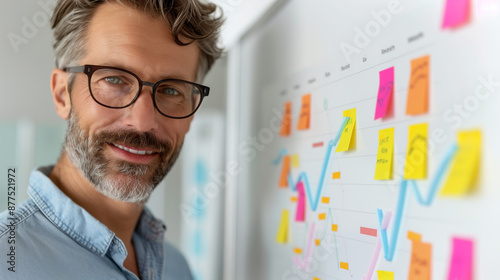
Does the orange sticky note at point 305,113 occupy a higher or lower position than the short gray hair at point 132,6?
lower

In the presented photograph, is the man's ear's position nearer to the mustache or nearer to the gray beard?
the gray beard

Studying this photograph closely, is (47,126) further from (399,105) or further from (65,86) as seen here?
(399,105)

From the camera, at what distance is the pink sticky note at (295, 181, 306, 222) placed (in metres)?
0.95

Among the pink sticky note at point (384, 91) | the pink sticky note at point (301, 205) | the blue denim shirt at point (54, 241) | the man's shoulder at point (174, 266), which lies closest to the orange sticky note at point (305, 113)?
the pink sticky note at point (301, 205)

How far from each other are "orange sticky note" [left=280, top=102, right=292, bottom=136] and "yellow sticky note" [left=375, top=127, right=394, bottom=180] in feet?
1.23

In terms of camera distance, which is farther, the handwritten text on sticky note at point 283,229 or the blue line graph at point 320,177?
the handwritten text on sticky note at point 283,229

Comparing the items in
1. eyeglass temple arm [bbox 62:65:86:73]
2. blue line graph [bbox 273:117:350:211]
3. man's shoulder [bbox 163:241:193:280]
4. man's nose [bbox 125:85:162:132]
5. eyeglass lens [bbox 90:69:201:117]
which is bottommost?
man's shoulder [bbox 163:241:193:280]

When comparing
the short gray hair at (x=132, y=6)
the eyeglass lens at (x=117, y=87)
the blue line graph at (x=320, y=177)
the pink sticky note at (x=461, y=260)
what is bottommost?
the pink sticky note at (x=461, y=260)

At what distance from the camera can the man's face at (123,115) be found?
962 mm

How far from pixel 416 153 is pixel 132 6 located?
0.73 metres

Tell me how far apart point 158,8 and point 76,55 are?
0.75 feet

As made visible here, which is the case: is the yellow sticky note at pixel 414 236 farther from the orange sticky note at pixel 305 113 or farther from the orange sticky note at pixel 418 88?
the orange sticky note at pixel 305 113

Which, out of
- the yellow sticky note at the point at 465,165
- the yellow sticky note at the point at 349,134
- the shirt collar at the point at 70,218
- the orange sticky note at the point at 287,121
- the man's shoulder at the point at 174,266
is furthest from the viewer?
the man's shoulder at the point at 174,266

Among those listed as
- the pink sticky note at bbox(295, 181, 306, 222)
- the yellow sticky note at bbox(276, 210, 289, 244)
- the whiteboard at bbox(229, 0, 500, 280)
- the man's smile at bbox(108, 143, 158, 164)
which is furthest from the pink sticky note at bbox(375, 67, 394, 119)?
the man's smile at bbox(108, 143, 158, 164)
